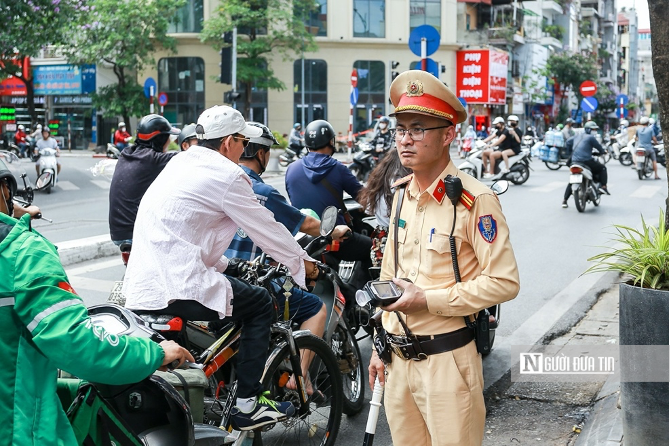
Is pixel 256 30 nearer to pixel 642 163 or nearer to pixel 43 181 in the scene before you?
pixel 642 163

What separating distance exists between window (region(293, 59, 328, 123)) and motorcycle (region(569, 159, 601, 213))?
33628mm

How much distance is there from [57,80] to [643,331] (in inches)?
1851

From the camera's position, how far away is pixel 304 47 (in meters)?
42.9

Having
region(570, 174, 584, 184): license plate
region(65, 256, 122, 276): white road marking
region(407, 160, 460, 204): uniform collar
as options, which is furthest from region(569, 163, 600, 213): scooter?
region(407, 160, 460, 204): uniform collar

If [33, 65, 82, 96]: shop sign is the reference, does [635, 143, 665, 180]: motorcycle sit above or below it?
below

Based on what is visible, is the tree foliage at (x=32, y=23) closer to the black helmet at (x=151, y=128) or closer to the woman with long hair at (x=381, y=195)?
the black helmet at (x=151, y=128)

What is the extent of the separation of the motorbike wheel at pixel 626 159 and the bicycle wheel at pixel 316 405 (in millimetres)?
26463

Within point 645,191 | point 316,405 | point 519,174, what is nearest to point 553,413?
point 316,405

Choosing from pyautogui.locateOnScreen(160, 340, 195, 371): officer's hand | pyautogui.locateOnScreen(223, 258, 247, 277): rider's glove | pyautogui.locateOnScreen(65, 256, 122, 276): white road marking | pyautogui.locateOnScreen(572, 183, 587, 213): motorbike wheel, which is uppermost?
pyautogui.locateOnScreen(223, 258, 247, 277): rider's glove

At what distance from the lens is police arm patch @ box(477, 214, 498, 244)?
110 inches

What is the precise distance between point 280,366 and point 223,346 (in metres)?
0.35

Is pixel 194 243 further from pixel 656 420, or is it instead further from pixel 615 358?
pixel 615 358

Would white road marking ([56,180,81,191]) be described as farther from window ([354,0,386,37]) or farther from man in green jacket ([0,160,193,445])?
window ([354,0,386,37])

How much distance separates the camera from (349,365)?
4914mm
